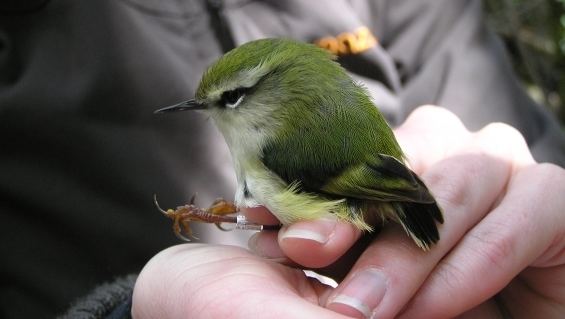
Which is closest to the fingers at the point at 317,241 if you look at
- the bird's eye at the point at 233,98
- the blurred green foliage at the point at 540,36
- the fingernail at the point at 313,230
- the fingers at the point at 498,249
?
the fingernail at the point at 313,230

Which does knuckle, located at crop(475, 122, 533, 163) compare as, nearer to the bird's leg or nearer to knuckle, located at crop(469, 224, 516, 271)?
knuckle, located at crop(469, 224, 516, 271)

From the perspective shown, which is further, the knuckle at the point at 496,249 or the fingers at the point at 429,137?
the fingers at the point at 429,137

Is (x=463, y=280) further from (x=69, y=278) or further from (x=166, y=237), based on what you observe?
(x=69, y=278)

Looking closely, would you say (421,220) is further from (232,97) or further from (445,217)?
(232,97)

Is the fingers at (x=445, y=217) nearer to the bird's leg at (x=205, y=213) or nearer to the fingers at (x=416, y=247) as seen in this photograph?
the fingers at (x=416, y=247)

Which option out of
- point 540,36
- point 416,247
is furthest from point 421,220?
point 540,36

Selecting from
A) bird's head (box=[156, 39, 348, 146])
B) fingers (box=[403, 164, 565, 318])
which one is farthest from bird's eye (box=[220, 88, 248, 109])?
fingers (box=[403, 164, 565, 318])
